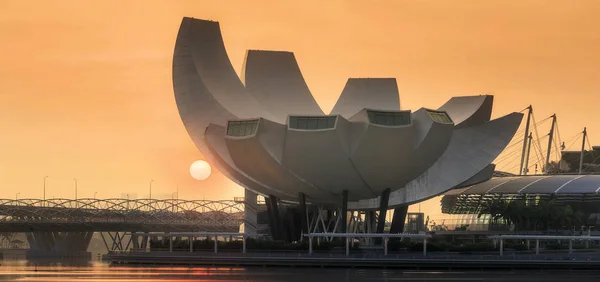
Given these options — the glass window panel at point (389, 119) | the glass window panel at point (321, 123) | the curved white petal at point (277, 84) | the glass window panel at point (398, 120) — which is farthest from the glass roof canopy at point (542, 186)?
the glass window panel at point (321, 123)

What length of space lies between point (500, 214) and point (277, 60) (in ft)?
127

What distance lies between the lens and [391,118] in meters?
116

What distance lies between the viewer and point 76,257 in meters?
165

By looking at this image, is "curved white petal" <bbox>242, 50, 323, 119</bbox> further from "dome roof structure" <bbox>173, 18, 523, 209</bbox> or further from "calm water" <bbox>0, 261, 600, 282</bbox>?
"calm water" <bbox>0, 261, 600, 282</bbox>

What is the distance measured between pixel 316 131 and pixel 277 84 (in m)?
16.5

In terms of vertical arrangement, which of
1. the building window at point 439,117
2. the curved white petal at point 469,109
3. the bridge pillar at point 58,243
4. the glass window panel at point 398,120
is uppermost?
the curved white petal at point 469,109

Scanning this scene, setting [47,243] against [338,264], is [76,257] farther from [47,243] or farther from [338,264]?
[338,264]

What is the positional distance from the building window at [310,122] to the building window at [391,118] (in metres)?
3.90

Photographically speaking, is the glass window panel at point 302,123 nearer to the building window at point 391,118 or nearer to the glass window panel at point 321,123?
the glass window panel at point 321,123

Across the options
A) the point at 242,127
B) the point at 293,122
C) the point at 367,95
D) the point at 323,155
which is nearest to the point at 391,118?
the point at 323,155

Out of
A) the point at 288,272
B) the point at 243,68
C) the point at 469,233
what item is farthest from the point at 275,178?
the point at 469,233

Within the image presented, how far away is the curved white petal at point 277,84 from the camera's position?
130 meters

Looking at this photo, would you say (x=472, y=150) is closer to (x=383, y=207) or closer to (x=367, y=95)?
(x=383, y=207)

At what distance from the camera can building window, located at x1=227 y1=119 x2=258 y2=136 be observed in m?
117
